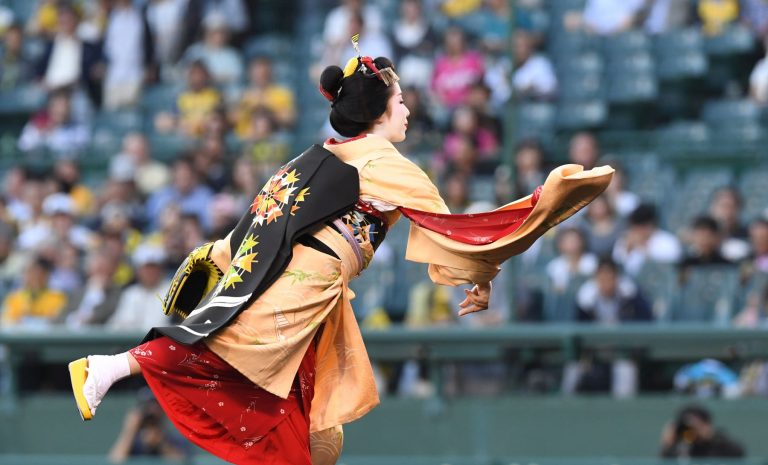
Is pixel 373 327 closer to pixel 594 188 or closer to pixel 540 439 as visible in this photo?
pixel 540 439

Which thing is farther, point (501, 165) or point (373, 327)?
point (501, 165)

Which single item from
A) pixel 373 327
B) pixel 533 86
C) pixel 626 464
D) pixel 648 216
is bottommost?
pixel 626 464

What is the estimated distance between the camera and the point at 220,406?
5699 mm

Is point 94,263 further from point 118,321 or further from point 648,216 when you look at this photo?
point 648,216

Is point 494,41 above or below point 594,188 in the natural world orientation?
above

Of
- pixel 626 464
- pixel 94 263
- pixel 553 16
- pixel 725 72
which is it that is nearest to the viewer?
pixel 626 464

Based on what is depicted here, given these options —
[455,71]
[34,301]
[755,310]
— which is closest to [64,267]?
[34,301]

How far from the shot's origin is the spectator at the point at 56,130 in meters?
14.0

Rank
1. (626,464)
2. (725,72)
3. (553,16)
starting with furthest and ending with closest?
1. (553,16)
2. (725,72)
3. (626,464)

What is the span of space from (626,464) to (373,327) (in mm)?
1807

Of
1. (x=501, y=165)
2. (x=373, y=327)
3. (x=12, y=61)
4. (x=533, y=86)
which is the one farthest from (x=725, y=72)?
(x=12, y=61)

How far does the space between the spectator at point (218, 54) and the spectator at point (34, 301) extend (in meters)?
3.19

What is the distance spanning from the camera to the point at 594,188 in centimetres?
546

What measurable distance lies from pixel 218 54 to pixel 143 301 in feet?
14.0
